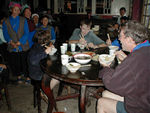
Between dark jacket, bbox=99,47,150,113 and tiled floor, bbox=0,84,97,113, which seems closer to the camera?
dark jacket, bbox=99,47,150,113

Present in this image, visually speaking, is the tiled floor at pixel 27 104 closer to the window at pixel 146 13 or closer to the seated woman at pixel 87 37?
the seated woman at pixel 87 37

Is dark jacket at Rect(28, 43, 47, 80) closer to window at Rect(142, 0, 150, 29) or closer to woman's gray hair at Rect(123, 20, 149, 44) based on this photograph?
woman's gray hair at Rect(123, 20, 149, 44)

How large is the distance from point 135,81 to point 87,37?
177 centimetres

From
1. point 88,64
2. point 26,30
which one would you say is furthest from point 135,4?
point 88,64

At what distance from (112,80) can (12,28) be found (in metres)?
2.28

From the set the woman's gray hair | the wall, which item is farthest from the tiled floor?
the wall

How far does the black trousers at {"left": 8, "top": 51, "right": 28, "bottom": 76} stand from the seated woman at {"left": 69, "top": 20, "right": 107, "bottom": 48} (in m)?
1.06

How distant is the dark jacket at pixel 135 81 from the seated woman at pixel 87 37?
129cm

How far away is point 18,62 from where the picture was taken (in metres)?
2.86

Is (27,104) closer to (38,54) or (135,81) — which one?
(38,54)

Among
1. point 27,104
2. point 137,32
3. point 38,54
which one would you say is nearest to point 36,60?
point 38,54

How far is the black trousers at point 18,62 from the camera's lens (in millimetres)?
2785

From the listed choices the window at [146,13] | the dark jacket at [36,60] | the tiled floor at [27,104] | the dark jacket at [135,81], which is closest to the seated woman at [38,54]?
the dark jacket at [36,60]

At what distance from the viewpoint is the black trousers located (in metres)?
2.78
